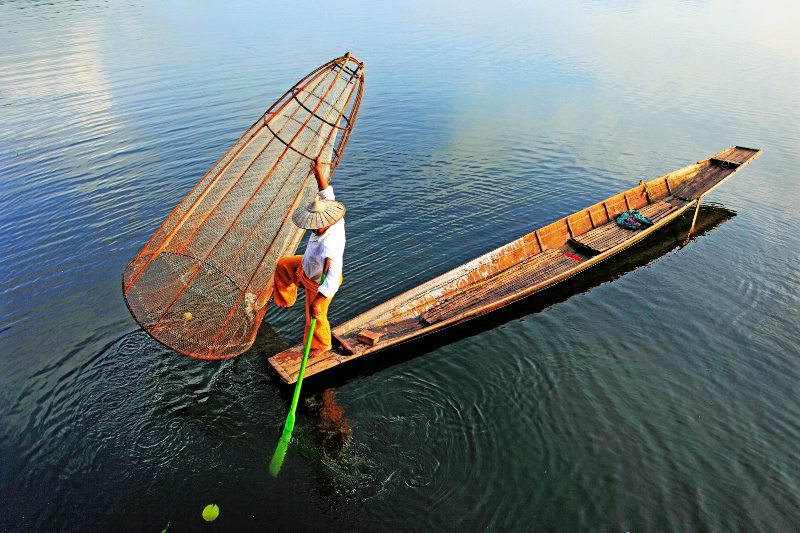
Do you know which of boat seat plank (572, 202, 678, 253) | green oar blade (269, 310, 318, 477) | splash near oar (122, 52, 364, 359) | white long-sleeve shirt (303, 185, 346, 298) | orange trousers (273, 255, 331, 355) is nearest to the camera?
green oar blade (269, 310, 318, 477)

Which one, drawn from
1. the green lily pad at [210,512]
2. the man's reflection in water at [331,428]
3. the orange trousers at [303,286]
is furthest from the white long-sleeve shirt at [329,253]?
the green lily pad at [210,512]

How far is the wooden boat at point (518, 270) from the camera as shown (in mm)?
6012

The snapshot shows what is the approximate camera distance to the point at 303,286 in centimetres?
557

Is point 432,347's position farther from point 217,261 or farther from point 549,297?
point 217,261

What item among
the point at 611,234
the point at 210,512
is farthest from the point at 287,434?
the point at 611,234

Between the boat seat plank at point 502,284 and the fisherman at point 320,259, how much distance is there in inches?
68.7

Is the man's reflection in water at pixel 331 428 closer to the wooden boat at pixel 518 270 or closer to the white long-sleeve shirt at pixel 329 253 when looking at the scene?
the wooden boat at pixel 518 270

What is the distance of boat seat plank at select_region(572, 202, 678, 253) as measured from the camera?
867cm

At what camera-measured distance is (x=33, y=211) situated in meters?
9.52

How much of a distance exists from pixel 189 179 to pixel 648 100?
1486 centimetres

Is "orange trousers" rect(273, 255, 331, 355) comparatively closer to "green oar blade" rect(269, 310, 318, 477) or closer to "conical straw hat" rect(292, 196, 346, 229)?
"green oar blade" rect(269, 310, 318, 477)

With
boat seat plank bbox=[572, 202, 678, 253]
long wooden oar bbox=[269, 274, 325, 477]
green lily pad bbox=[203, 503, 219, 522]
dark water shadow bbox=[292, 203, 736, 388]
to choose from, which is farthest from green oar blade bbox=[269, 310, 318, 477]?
boat seat plank bbox=[572, 202, 678, 253]

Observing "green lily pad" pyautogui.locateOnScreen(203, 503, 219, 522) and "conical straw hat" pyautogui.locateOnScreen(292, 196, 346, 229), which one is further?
"conical straw hat" pyautogui.locateOnScreen(292, 196, 346, 229)

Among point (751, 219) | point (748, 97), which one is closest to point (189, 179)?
point (751, 219)
